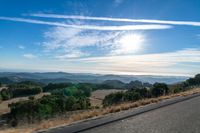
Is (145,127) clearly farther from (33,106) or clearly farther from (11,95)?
(11,95)

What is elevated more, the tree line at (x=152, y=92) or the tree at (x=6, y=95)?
the tree line at (x=152, y=92)

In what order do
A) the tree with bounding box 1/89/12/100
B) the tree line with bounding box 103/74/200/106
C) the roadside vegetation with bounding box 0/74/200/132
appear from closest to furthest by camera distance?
the roadside vegetation with bounding box 0/74/200/132
the tree line with bounding box 103/74/200/106
the tree with bounding box 1/89/12/100

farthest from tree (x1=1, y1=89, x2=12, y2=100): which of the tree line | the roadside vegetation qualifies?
the tree line

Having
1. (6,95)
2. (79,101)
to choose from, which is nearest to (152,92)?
(79,101)

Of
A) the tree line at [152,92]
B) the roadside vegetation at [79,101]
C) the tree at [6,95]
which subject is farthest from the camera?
the tree at [6,95]

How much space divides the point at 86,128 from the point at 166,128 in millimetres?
2558

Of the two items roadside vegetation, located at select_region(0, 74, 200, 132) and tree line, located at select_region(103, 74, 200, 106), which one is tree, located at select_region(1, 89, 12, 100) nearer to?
roadside vegetation, located at select_region(0, 74, 200, 132)

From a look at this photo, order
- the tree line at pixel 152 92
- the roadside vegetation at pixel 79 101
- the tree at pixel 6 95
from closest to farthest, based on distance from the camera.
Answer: the roadside vegetation at pixel 79 101
the tree line at pixel 152 92
the tree at pixel 6 95

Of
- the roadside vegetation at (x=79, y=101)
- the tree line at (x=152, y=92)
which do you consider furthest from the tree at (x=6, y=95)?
the tree line at (x=152, y=92)

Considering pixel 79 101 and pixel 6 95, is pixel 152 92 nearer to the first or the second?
pixel 79 101

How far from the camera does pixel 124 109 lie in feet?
55.8

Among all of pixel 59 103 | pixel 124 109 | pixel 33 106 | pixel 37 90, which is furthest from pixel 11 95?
pixel 124 109

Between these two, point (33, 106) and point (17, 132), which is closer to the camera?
point (17, 132)

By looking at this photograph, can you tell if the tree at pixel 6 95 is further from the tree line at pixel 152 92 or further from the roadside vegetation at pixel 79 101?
the tree line at pixel 152 92
